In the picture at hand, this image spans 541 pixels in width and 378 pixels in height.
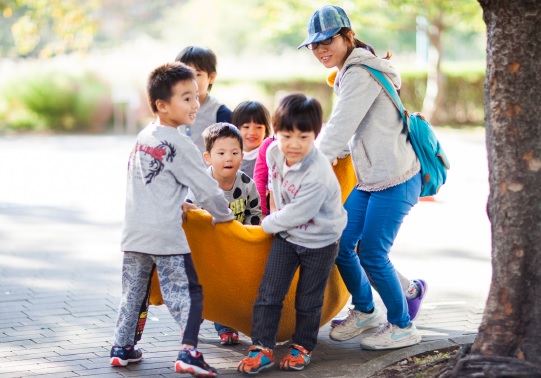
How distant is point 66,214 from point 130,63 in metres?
14.8

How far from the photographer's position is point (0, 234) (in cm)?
911

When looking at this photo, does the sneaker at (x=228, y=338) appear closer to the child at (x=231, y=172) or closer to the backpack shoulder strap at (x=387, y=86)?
the child at (x=231, y=172)

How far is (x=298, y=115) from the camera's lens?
444 centimetres

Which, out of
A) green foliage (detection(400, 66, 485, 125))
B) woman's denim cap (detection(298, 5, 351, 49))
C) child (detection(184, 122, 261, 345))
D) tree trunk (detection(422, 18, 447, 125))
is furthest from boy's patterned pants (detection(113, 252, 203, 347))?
green foliage (detection(400, 66, 485, 125))

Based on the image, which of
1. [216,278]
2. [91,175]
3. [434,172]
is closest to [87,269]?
[216,278]

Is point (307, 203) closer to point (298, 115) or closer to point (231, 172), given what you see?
point (298, 115)

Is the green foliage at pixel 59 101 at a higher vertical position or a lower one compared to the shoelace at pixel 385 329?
higher

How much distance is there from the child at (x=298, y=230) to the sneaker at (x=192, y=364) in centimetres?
25

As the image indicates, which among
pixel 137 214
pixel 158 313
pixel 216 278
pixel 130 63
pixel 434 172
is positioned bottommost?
pixel 158 313

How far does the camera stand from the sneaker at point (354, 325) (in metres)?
5.29

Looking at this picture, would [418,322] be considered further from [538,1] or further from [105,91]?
[105,91]

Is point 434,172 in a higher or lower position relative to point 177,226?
higher

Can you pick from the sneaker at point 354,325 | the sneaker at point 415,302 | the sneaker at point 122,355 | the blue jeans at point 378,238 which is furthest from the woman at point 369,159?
the sneaker at point 122,355

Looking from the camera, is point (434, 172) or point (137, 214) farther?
point (434, 172)
